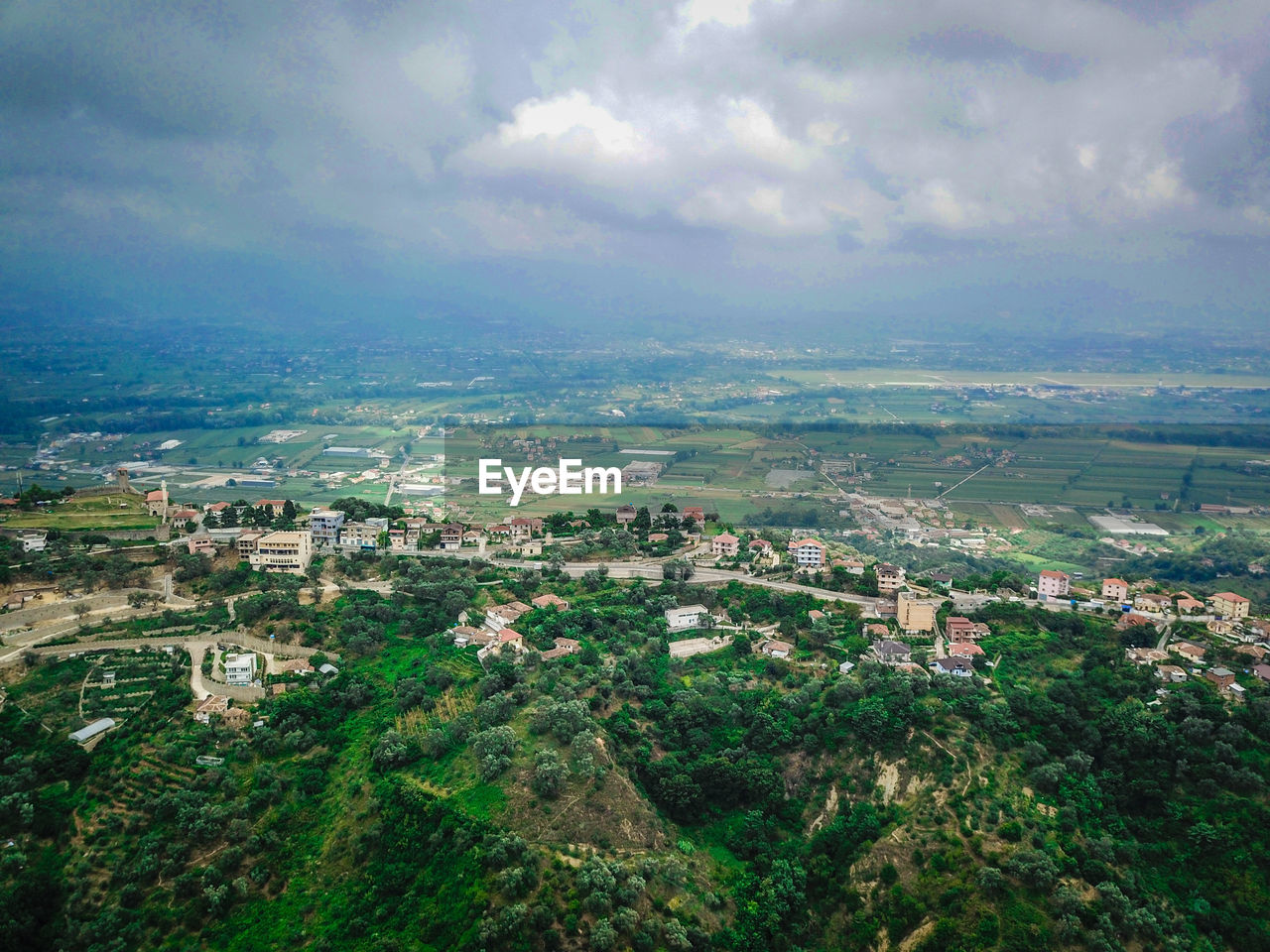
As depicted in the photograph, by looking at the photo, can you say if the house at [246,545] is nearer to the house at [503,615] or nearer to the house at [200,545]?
the house at [200,545]

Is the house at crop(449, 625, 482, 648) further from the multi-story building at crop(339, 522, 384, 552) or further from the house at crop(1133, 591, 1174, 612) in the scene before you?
the house at crop(1133, 591, 1174, 612)

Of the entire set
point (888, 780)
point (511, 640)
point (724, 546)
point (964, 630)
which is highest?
point (724, 546)

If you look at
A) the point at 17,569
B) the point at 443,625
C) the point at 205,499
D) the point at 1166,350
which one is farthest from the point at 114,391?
the point at 1166,350

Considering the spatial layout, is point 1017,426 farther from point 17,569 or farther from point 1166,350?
point 1166,350

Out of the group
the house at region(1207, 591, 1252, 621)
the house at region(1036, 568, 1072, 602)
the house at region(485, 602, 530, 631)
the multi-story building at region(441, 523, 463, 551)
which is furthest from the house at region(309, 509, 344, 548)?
the house at region(1207, 591, 1252, 621)

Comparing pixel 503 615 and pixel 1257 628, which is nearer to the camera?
pixel 1257 628

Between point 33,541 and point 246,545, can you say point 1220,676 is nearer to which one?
point 246,545

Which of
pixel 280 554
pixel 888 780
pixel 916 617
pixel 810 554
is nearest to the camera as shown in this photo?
pixel 888 780

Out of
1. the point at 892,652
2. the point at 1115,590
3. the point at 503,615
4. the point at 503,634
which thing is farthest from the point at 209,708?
the point at 1115,590
